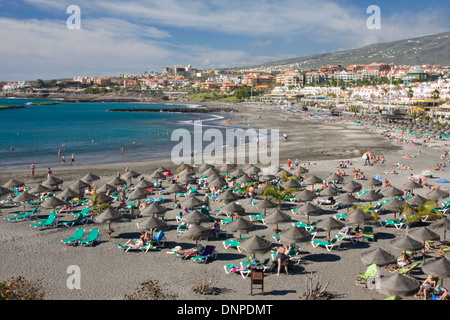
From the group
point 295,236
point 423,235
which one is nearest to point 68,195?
point 295,236

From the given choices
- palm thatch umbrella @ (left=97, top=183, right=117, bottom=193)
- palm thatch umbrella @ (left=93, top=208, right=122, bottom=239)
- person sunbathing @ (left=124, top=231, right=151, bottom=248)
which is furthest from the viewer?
palm thatch umbrella @ (left=97, top=183, right=117, bottom=193)

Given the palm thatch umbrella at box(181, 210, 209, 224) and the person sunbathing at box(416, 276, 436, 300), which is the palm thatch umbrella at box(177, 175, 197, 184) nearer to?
the palm thatch umbrella at box(181, 210, 209, 224)

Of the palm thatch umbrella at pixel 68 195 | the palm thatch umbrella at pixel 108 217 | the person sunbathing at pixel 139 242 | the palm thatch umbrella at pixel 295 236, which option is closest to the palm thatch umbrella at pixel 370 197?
the palm thatch umbrella at pixel 295 236

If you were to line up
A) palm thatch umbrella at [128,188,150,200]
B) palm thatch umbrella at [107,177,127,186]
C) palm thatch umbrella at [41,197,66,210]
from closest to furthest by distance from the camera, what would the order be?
palm thatch umbrella at [41,197,66,210], palm thatch umbrella at [128,188,150,200], palm thatch umbrella at [107,177,127,186]

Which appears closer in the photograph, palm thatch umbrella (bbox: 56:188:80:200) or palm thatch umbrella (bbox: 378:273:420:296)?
palm thatch umbrella (bbox: 378:273:420:296)

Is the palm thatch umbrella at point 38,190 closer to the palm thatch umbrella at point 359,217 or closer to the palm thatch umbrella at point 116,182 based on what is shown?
the palm thatch umbrella at point 116,182

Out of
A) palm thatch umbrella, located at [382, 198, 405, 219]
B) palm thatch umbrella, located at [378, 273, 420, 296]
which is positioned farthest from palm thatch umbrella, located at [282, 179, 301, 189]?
palm thatch umbrella, located at [378, 273, 420, 296]

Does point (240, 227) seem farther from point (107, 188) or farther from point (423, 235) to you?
point (107, 188)

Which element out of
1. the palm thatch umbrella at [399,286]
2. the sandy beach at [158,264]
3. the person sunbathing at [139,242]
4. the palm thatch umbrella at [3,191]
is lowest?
the sandy beach at [158,264]
